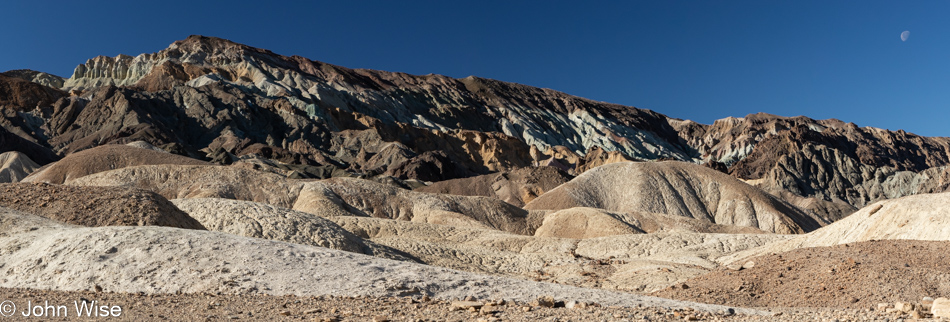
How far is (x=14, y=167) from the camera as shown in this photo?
66.5m

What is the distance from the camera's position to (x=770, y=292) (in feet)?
55.2

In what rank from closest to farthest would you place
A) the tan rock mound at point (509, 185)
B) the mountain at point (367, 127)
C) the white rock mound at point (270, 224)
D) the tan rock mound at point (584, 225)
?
the white rock mound at point (270, 224) < the tan rock mound at point (584, 225) < the tan rock mound at point (509, 185) < the mountain at point (367, 127)

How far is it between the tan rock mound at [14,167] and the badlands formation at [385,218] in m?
0.25

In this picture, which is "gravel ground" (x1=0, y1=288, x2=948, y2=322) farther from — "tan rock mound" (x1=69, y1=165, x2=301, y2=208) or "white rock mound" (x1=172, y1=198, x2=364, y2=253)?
"tan rock mound" (x1=69, y1=165, x2=301, y2=208)

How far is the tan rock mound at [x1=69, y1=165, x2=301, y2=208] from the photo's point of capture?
1874 inches

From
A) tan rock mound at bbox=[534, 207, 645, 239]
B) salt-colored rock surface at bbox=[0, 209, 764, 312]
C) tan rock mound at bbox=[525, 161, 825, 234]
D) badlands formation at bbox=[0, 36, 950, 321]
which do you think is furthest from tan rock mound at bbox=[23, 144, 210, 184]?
salt-colored rock surface at bbox=[0, 209, 764, 312]

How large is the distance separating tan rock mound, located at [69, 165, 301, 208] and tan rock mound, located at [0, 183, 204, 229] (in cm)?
2436

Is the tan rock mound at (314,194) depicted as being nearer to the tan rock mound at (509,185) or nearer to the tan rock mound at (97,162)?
the tan rock mound at (97,162)

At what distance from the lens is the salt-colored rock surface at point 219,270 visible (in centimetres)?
1255

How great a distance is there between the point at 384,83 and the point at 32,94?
7680 centimetres

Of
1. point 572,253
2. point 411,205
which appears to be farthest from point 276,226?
point 411,205

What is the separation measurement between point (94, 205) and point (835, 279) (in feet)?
A: 64.8

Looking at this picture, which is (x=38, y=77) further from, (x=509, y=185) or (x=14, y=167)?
(x=509, y=185)

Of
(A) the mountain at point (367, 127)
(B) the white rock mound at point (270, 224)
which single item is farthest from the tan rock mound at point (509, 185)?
(B) the white rock mound at point (270, 224)
